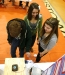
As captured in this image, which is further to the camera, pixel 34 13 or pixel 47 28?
pixel 34 13

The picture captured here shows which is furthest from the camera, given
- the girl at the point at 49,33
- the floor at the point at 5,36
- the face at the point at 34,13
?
the floor at the point at 5,36

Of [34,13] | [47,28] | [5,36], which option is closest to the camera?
[47,28]

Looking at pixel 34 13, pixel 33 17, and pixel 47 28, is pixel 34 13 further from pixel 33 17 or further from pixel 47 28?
pixel 47 28

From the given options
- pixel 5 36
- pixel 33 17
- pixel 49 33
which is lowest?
pixel 5 36

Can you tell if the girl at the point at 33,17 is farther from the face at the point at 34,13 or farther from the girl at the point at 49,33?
the girl at the point at 49,33

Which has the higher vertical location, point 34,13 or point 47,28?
point 34,13

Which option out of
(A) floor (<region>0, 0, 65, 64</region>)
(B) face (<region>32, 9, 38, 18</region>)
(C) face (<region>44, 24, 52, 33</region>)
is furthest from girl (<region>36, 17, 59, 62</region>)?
(A) floor (<region>0, 0, 65, 64</region>)

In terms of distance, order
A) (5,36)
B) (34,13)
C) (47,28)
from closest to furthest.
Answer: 1. (47,28)
2. (34,13)
3. (5,36)

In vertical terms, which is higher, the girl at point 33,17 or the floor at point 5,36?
the girl at point 33,17

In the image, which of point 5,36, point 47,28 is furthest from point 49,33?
point 5,36

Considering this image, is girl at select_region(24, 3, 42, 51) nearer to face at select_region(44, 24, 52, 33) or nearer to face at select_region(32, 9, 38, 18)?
face at select_region(32, 9, 38, 18)

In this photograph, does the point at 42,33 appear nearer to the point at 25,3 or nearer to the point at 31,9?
the point at 31,9

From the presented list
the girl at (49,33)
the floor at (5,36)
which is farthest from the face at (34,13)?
the floor at (5,36)

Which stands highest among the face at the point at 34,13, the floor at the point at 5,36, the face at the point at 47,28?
the face at the point at 34,13
